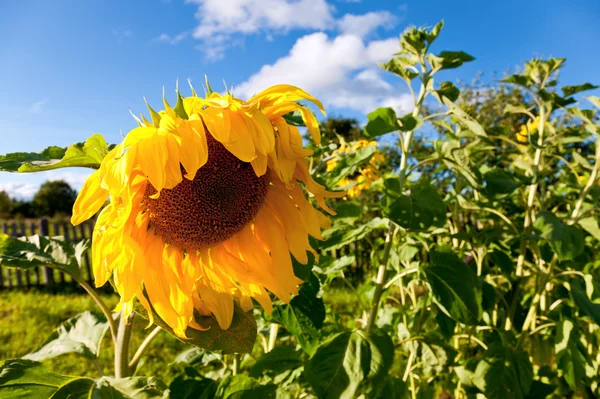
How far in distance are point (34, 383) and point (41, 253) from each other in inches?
16.3

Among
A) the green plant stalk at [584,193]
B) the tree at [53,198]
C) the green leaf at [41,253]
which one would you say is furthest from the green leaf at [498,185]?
the tree at [53,198]

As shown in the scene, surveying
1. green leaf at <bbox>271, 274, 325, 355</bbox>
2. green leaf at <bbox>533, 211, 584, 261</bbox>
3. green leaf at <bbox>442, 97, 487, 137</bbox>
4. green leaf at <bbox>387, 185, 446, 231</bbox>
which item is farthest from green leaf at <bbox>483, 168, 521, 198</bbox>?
green leaf at <bbox>271, 274, 325, 355</bbox>

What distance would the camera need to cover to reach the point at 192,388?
1443mm

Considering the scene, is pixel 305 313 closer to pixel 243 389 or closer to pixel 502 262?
pixel 243 389

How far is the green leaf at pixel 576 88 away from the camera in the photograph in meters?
2.48

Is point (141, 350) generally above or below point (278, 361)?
Answer: above

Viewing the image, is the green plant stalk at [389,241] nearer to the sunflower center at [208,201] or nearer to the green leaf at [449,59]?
the green leaf at [449,59]

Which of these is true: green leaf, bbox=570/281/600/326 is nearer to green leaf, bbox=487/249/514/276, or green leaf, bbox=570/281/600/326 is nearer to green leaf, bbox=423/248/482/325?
green leaf, bbox=487/249/514/276

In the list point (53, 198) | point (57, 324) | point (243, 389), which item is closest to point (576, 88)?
point (243, 389)

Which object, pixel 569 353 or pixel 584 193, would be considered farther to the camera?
pixel 584 193

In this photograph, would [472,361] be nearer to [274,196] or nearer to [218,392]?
[218,392]

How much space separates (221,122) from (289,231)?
0.34 meters

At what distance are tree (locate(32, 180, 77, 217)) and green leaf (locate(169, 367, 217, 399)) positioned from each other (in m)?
27.1

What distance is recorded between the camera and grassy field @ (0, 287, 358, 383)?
3919 mm
